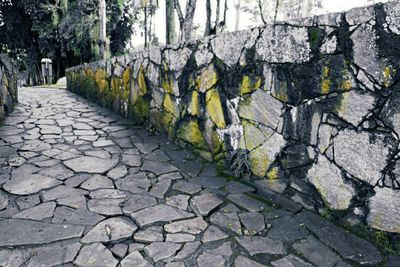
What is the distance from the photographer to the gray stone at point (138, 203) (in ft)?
8.36

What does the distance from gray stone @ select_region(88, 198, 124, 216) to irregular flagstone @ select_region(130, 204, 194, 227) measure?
187mm

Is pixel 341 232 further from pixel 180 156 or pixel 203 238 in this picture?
pixel 180 156

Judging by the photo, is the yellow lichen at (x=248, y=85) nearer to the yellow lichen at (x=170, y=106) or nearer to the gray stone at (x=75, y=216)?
the yellow lichen at (x=170, y=106)

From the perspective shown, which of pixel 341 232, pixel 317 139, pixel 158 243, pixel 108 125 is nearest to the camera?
pixel 158 243

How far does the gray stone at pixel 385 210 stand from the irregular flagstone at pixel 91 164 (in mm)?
2754

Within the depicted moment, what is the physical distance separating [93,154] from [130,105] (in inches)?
82.7

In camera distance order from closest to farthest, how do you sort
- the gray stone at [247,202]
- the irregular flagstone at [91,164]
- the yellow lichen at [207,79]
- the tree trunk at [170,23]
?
the gray stone at [247,202] < the irregular flagstone at [91,164] < the yellow lichen at [207,79] < the tree trunk at [170,23]

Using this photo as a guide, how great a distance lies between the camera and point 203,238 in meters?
2.15

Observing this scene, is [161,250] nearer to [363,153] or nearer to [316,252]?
[316,252]

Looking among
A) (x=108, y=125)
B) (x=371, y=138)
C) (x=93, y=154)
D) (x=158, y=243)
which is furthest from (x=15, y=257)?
(x=108, y=125)

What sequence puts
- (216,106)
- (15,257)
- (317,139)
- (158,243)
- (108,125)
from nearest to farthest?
(15,257) < (158,243) < (317,139) < (216,106) < (108,125)

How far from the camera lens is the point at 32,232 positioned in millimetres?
2141

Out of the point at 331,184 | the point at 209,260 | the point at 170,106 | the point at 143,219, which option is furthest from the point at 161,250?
the point at 170,106

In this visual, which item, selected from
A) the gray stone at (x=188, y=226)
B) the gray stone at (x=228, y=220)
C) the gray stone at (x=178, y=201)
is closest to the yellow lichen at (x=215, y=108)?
the gray stone at (x=178, y=201)
